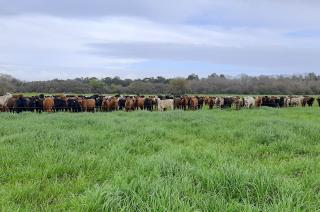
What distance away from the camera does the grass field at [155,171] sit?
3904mm

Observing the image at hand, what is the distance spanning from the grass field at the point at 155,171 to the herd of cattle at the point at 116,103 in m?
12.7

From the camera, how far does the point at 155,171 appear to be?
16.7 ft

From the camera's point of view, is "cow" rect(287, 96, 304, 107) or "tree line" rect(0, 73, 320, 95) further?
"tree line" rect(0, 73, 320, 95)

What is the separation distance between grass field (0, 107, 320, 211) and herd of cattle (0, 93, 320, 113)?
12.7 meters

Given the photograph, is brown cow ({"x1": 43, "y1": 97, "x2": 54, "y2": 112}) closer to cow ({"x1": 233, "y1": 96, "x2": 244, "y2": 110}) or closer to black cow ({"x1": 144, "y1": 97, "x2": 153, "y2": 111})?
black cow ({"x1": 144, "y1": 97, "x2": 153, "y2": 111})

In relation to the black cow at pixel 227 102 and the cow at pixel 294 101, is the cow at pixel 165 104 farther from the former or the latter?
the cow at pixel 294 101

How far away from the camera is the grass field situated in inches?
154

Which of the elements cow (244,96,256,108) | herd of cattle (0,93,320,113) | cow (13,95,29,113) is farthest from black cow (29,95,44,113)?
cow (244,96,256,108)

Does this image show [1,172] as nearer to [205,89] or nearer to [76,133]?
[76,133]

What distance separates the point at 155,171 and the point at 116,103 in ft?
68.5

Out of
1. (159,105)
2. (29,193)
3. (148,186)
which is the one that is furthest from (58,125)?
(159,105)

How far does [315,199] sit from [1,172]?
417 centimetres

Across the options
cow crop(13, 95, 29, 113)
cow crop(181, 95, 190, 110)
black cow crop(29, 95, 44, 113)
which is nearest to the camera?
cow crop(13, 95, 29, 113)

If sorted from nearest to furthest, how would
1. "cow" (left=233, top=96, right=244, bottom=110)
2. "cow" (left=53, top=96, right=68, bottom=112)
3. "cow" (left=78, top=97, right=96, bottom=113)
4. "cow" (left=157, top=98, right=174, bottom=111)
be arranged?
"cow" (left=53, top=96, right=68, bottom=112) → "cow" (left=78, top=97, right=96, bottom=113) → "cow" (left=157, top=98, right=174, bottom=111) → "cow" (left=233, top=96, right=244, bottom=110)
